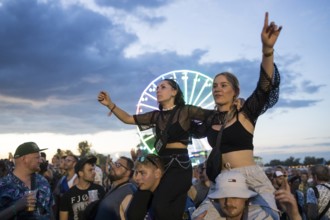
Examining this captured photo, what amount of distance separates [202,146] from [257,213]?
40.8 ft

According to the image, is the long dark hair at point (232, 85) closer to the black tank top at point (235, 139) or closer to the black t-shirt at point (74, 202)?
the black tank top at point (235, 139)

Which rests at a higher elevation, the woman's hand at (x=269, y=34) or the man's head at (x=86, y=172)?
the woman's hand at (x=269, y=34)

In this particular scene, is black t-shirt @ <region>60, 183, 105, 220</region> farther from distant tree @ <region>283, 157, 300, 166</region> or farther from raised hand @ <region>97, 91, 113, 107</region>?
distant tree @ <region>283, 157, 300, 166</region>

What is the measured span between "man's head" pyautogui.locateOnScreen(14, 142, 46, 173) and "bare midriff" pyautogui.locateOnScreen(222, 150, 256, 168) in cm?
249

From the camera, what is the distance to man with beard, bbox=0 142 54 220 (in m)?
4.33

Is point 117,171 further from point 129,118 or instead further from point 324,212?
point 324,212

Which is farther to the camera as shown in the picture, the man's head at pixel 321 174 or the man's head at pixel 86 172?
the man's head at pixel 321 174

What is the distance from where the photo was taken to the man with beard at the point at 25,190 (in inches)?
171

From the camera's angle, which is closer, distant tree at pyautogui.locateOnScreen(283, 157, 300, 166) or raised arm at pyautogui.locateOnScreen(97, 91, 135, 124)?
raised arm at pyautogui.locateOnScreen(97, 91, 135, 124)

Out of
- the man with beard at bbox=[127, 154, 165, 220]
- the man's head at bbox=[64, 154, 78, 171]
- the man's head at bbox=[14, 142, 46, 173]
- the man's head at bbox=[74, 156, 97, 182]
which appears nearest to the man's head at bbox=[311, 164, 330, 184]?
the man with beard at bbox=[127, 154, 165, 220]

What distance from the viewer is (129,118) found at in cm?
521

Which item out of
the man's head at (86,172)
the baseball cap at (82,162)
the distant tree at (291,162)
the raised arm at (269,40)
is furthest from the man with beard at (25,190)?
the distant tree at (291,162)

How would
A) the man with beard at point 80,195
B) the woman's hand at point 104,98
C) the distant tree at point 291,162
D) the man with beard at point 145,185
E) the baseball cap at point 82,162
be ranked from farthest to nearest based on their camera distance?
the distant tree at point 291,162 → the baseball cap at point 82,162 → the man with beard at point 80,195 → the woman's hand at point 104,98 → the man with beard at point 145,185

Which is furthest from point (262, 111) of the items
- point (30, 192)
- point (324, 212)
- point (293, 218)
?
point (324, 212)
